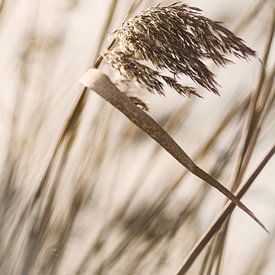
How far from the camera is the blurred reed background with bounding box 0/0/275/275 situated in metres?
1.26

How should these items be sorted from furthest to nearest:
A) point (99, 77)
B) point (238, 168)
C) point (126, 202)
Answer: point (126, 202)
point (238, 168)
point (99, 77)

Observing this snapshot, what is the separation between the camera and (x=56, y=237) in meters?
1.38

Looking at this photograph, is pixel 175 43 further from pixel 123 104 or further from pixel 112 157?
pixel 112 157

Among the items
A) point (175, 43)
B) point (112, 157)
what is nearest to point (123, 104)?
point (175, 43)

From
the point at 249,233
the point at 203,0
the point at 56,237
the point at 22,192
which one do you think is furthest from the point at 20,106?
the point at 249,233

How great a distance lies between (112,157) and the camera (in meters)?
1.36

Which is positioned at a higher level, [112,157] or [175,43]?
[175,43]

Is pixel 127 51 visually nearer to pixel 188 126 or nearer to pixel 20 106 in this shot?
pixel 188 126

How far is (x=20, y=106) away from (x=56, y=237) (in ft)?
1.03

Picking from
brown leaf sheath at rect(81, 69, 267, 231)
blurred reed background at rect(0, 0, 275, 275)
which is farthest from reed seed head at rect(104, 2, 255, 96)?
blurred reed background at rect(0, 0, 275, 275)

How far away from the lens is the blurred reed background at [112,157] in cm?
126

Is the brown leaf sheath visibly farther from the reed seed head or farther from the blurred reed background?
the blurred reed background

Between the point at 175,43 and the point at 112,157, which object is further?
the point at 112,157

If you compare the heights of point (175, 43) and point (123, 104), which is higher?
point (175, 43)
